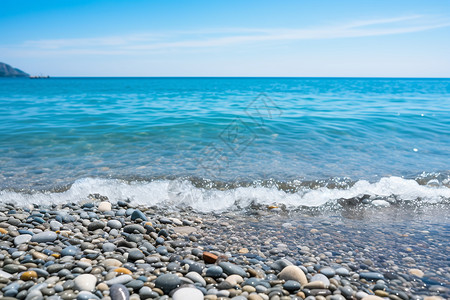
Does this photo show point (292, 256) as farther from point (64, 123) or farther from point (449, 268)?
point (64, 123)

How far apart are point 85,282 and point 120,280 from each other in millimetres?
274

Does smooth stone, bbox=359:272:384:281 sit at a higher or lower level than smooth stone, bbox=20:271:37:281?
lower

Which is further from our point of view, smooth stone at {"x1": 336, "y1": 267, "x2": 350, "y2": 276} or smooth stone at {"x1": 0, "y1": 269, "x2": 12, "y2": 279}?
smooth stone at {"x1": 336, "y1": 267, "x2": 350, "y2": 276}

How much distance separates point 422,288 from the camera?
9.27 ft

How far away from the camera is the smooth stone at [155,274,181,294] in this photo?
104 inches

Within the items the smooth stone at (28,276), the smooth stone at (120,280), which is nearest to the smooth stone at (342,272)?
the smooth stone at (120,280)

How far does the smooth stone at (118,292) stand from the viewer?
249cm

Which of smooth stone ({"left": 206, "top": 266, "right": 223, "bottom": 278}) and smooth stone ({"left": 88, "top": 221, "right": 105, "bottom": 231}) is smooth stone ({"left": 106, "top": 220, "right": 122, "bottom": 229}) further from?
smooth stone ({"left": 206, "top": 266, "right": 223, "bottom": 278})

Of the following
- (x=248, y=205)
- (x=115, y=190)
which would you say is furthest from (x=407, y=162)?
(x=115, y=190)

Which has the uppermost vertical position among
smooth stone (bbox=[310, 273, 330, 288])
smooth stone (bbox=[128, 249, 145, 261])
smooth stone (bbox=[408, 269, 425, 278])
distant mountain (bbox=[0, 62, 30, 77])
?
distant mountain (bbox=[0, 62, 30, 77])

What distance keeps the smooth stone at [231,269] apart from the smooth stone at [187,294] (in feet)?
1.40

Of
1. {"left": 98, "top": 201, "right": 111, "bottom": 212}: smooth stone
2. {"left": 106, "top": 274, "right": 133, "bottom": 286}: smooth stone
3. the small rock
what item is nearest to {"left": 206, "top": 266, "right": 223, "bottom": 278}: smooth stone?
the small rock

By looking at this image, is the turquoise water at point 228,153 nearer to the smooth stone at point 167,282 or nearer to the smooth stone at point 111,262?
the smooth stone at point 111,262

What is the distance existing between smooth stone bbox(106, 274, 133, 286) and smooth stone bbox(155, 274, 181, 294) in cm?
25
